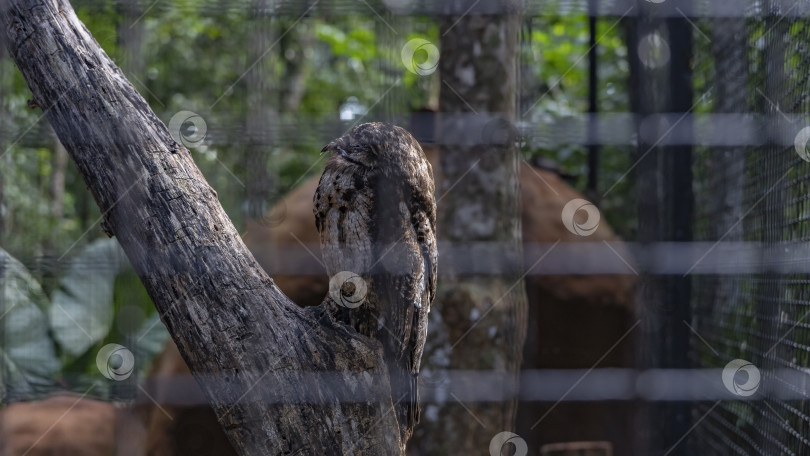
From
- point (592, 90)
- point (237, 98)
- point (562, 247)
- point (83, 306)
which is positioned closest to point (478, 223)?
point (562, 247)

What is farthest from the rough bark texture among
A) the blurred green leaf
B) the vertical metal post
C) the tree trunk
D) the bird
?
the blurred green leaf

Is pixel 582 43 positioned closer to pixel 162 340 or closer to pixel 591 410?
pixel 591 410

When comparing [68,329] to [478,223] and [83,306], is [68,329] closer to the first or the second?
[83,306]

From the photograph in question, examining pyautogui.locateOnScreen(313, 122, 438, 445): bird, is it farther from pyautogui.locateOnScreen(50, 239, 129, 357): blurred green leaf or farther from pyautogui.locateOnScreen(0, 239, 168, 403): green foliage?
pyautogui.locateOnScreen(50, 239, 129, 357): blurred green leaf

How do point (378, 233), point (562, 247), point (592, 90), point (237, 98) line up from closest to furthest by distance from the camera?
point (378, 233) < point (562, 247) < point (592, 90) < point (237, 98)

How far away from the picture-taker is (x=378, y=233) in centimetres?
104

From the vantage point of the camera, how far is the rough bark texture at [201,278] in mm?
938

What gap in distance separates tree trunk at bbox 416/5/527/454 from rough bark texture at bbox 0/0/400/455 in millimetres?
756

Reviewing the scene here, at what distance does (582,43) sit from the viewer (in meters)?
3.78

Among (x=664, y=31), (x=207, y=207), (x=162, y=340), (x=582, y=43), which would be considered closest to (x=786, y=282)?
(x=664, y=31)

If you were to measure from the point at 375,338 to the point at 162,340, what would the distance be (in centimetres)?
181

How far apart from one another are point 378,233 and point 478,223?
75cm

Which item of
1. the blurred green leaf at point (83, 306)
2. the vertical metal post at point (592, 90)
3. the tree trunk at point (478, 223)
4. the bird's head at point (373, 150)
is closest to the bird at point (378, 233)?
the bird's head at point (373, 150)

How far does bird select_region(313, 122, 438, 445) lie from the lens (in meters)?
1.03
